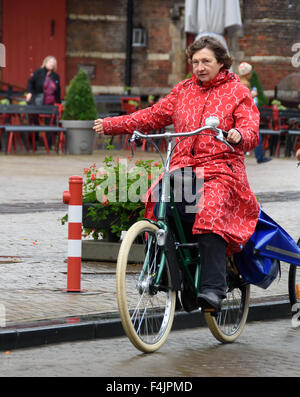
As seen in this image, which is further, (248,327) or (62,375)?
(248,327)

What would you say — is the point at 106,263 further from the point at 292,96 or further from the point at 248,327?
the point at 292,96

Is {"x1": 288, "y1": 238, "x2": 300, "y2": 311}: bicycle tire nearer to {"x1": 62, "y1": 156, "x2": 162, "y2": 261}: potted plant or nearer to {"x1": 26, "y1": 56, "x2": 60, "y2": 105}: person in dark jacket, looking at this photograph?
{"x1": 62, "y1": 156, "x2": 162, "y2": 261}: potted plant

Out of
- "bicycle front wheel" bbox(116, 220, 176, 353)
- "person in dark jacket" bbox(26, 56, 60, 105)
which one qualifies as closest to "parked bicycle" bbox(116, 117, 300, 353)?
"bicycle front wheel" bbox(116, 220, 176, 353)

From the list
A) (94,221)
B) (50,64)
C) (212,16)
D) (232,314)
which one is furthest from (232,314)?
(50,64)

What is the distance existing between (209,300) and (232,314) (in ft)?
2.29

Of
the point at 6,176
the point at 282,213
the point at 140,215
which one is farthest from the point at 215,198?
the point at 6,176

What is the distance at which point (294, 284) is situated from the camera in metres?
6.44

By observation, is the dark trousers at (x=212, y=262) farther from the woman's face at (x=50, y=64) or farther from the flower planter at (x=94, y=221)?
the woman's face at (x=50, y=64)

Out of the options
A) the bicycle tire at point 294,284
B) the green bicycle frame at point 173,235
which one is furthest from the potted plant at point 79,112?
the green bicycle frame at point 173,235

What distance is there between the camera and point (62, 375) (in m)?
4.82

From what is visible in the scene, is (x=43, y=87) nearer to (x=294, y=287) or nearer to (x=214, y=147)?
(x=294, y=287)

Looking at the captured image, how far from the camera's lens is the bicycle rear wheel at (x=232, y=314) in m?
5.73

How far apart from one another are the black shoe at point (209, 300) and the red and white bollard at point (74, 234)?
5.06 feet

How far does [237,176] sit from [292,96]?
2190cm
